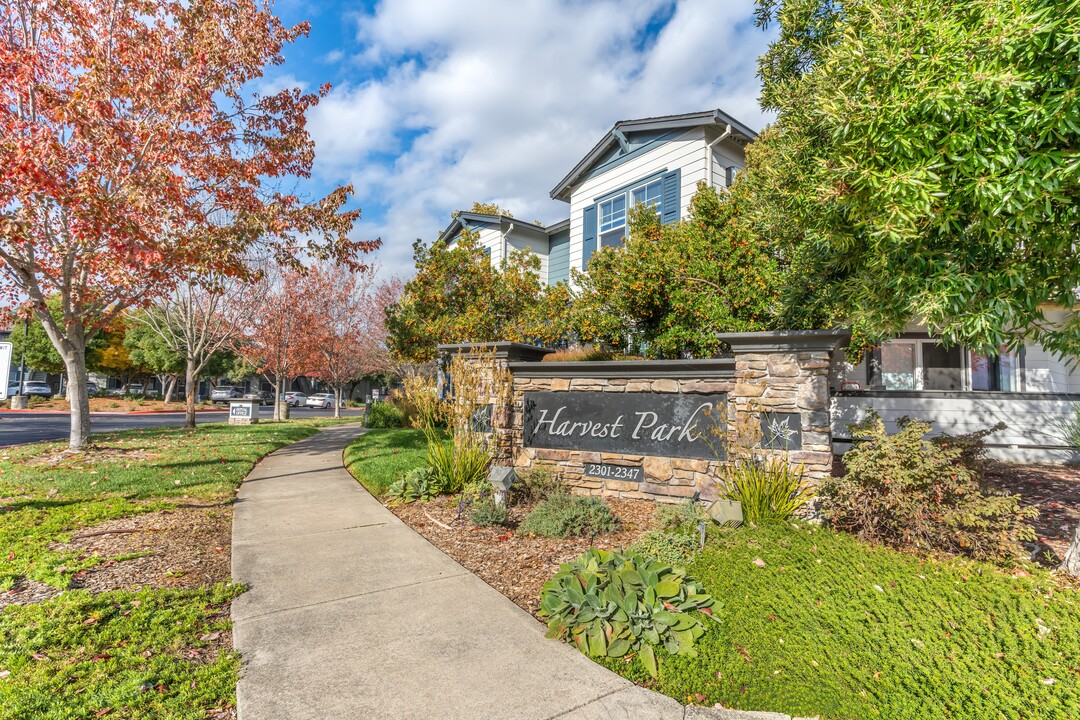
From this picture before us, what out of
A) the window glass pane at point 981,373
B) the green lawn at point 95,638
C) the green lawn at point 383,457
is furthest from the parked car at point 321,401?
the window glass pane at point 981,373

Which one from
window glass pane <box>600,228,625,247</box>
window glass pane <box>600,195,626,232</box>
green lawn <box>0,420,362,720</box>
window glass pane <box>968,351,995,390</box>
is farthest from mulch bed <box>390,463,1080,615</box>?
window glass pane <box>600,195,626,232</box>

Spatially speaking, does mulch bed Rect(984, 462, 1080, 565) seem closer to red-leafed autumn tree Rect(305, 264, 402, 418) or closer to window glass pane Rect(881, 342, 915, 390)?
window glass pane Rect(881, 342, 915, 390)

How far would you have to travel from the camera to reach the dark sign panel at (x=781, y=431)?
5.45 meters

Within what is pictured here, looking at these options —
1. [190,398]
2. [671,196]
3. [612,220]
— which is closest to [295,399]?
[190,398]

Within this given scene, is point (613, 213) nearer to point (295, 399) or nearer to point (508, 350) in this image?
point (508, 350)

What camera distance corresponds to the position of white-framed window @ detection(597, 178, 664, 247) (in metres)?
13.6

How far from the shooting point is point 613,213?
14.9 meters

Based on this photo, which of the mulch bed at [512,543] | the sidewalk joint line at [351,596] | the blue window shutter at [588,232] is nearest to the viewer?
the sidewalk joint line at [351,596]

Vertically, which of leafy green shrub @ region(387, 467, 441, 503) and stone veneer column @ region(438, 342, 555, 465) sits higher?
stone veneer column @ region(438, 342, 555, 465)

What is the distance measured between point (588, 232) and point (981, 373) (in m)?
10.6

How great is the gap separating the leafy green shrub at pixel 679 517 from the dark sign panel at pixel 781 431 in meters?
1.05

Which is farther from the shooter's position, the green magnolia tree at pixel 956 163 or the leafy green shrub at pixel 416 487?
the leafy green shrub at pixel 416 487

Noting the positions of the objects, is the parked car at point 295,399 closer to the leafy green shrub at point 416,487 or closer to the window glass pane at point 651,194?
the window glass pane at point 651,194

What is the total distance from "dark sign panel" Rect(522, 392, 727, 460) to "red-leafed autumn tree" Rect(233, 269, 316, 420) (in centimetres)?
1606
